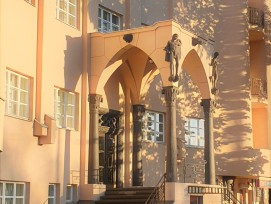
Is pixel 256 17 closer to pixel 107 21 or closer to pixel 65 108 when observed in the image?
pixel 107 21

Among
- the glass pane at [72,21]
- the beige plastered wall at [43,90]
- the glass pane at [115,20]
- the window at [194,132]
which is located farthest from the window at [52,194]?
the window at [194,132]

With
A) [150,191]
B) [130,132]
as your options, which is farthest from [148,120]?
[150,191]

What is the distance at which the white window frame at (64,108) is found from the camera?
20378mm

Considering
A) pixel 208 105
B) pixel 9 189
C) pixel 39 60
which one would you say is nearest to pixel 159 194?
pixel 9 189

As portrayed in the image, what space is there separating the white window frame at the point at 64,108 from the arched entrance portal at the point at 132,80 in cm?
61

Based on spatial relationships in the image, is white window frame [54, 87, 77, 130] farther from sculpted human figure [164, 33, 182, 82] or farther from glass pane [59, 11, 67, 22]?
sculpted human figure [164, 33, 182, 82]

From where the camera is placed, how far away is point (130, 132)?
23578 mm

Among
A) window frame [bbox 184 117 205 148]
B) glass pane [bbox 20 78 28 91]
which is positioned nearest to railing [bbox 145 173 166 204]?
glass pane [bbox 20 78 28 91]

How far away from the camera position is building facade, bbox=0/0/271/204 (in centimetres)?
1866

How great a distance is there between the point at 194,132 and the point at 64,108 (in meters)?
8.09

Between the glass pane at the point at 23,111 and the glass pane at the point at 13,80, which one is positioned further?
the glass pane at the point at 23,111

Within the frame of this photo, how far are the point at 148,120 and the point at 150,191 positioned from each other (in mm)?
4683

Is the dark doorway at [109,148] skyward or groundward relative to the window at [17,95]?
groundward

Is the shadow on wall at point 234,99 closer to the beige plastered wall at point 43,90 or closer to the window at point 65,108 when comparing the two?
the window at point 65,108
